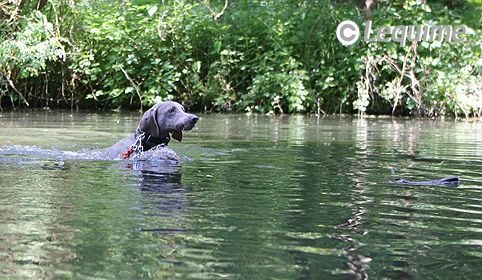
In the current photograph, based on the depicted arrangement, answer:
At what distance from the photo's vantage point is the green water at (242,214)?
3.73m

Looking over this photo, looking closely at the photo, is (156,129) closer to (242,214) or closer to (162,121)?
(162,121)

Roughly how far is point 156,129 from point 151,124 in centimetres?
7

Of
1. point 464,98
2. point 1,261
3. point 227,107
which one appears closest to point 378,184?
point 1,261

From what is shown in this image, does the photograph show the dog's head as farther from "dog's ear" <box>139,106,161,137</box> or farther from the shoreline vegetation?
the shoreline vegetation

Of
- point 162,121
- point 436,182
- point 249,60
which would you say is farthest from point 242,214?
point 249,60

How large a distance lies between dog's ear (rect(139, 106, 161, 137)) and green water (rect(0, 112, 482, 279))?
511mm

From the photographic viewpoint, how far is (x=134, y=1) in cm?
2109

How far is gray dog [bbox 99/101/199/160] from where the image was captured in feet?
28.6

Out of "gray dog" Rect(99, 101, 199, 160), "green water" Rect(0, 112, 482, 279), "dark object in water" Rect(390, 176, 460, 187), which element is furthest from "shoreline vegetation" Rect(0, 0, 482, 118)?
"dark object in water" Rect(390, 176, 460, 187)

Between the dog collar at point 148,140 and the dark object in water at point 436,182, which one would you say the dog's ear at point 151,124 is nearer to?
the dog collar at point 148,140

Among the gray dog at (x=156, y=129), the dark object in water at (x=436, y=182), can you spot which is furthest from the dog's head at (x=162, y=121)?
the dark object in water at (x=436, y=182)

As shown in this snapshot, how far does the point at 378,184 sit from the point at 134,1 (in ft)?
49.9

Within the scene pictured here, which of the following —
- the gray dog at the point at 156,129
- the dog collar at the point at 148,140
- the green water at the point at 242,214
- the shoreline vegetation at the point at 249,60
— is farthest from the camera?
the shoreline vegetation at the point at 249,60

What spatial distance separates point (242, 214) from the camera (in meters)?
5.11
